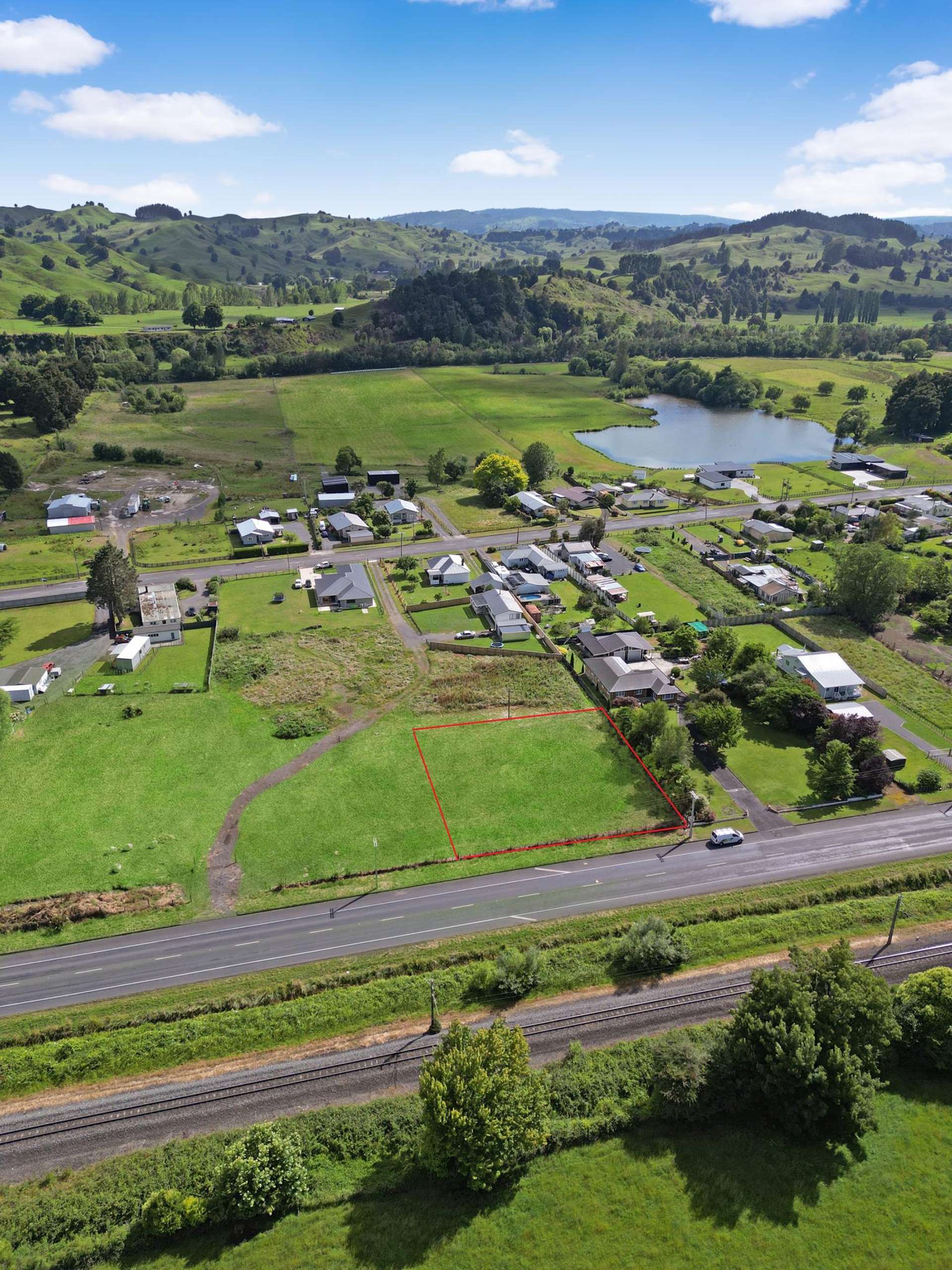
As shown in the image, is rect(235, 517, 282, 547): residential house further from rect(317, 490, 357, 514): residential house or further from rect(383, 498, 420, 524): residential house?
rect(383, 498, 420, 524): residential house

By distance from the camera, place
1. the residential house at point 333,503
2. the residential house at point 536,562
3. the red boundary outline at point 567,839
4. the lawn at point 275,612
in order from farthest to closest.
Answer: the residential house at point 333,503 < the residential house at point 536,562 < the lawn at point 275,612 < the red boundary outline at point 567,839

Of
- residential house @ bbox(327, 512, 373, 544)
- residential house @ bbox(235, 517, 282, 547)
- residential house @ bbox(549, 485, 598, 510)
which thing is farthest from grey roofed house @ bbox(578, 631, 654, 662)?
residential house @ bbox(235, 517, 282, 547)

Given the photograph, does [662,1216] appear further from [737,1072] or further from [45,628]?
[45,628]

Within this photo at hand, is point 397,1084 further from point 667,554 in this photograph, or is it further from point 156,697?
point 667,554

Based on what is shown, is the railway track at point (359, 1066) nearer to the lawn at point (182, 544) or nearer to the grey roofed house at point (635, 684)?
the grey roofed house at point (635, 684)

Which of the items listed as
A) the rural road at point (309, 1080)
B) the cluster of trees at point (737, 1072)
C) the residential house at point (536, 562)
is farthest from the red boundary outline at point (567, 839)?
the residential house at point (536, 562)

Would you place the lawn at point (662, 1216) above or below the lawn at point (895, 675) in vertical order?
below

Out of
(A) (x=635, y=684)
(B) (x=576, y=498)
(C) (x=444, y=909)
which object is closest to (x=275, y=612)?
(A) (x=635, y=684)
